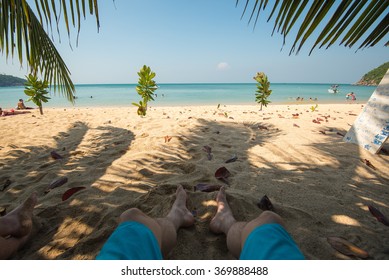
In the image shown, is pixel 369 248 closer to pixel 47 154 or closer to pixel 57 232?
pixel 57 232

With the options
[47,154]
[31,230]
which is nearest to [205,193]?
[31,230]

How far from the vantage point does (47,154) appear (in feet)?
10.4

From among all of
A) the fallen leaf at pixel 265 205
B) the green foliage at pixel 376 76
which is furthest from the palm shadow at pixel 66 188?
the green foliage at pixel 376 76

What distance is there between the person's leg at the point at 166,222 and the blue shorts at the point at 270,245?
481 mm

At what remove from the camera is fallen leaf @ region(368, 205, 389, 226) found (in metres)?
1.45

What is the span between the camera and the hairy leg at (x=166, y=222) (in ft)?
3.51

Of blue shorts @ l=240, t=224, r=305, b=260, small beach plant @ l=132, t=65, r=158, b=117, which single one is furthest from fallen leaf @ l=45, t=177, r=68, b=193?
small beach plant @ l=132, t=65, r=158, b=117

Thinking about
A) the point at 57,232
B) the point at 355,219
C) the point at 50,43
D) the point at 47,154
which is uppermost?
the point at 50,43

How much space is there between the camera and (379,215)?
1496 millimetres

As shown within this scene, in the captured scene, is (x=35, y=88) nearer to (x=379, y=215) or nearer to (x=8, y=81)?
(x=379, y=215)

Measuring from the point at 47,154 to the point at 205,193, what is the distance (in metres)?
2.94

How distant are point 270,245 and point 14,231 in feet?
5.34

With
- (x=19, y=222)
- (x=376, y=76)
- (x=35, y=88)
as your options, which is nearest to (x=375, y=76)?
(x=376, y=76)

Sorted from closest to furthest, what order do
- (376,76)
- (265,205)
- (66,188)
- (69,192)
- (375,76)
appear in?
(265,205) < (69,192) < (66,188) < (376,76) < (375,76)
